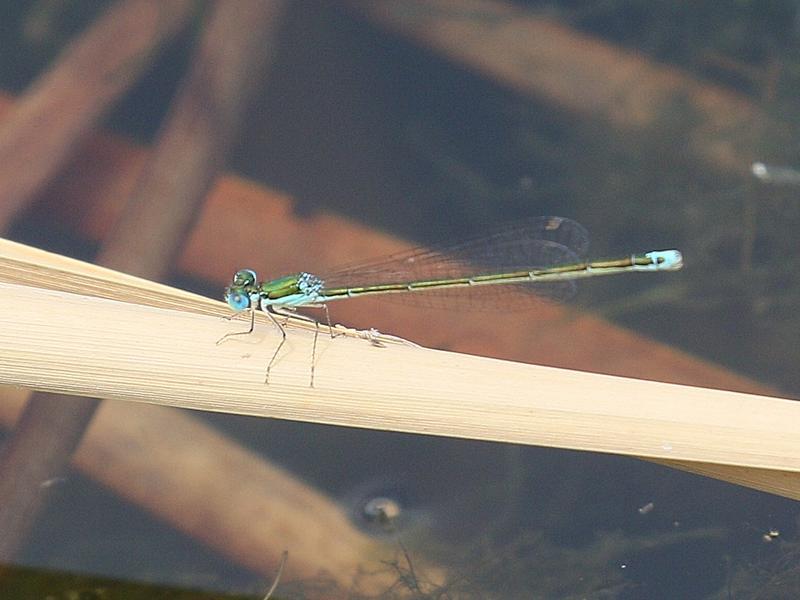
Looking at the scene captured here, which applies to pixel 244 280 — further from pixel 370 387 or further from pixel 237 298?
pixel 370 387

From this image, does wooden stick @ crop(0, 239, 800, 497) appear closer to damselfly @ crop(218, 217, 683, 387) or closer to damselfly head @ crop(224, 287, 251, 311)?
damselfly head @ crop(224, 287, 251, 311)

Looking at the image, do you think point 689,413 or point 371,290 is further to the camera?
point 371,290

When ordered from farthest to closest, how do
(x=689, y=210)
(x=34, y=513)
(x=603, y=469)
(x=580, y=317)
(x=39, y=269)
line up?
(x=689, y=210) < (x=580, y=317) < (x=603, y=469) < (x=34, y=513) < (x=39, y=269)

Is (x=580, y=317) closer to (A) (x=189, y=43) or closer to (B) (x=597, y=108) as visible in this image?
(B) (x=597, y=108)

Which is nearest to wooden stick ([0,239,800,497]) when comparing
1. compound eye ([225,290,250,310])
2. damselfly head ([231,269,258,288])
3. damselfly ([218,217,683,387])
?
compound eye ([225,290,250,310])

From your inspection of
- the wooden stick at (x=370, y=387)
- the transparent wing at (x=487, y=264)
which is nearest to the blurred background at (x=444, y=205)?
the transparent wing at (x=487, y=264)

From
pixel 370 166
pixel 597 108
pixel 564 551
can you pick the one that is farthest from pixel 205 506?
pixel 597 108
